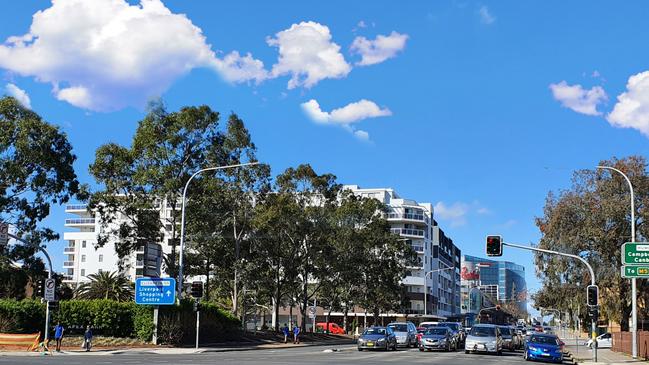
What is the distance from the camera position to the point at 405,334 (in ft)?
155

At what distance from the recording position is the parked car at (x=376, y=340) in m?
Result: 41.0

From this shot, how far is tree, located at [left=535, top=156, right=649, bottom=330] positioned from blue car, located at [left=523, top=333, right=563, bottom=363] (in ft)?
51.9

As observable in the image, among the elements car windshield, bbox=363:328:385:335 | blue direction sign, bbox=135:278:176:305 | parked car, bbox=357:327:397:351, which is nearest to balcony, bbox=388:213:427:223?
parked car, bbox=357:327:397:351

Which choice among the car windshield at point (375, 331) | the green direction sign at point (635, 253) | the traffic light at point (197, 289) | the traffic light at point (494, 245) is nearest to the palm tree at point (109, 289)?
the traffic light at point (197, 289)

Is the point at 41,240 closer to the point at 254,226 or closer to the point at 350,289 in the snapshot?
the point at 254,226

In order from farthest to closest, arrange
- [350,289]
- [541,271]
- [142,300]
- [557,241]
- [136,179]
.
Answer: [350,289] < [541,271] < [557,241] < [136,179] < [142,300]

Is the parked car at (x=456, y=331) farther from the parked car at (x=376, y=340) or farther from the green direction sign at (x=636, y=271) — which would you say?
the green direction sign at (x=636, y=271)

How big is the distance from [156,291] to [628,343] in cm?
2877

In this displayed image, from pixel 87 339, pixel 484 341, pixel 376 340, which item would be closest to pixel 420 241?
pixel 376 340

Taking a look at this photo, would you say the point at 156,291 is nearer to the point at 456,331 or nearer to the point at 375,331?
the point at 375,331

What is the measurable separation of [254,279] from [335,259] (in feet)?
30.9

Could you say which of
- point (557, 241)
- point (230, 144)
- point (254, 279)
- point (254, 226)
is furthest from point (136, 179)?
point (557, 241)

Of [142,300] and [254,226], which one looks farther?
[254,226]

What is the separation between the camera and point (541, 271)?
5528cm
